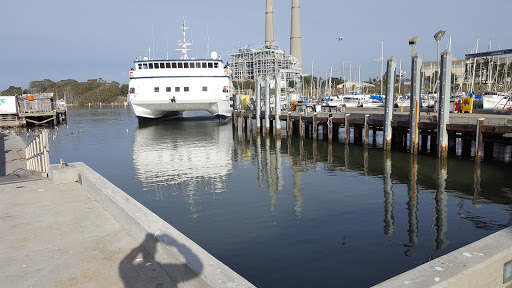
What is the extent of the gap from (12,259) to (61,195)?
3.71m

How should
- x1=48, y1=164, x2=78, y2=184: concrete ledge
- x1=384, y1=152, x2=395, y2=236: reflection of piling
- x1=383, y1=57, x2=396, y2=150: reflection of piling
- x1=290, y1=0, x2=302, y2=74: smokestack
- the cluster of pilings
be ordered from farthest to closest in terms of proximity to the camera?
x1=290, y1=0, x2=302, y2=74: smokestack
x1=383, y1=57, x2=396, y2=150: reflection of piling
the cluster of pilings
x1=384, y1=152, x2=395, y2=236: reflection of piling
x1=48, y1=164, x2=78, y2=184: concrete ledge

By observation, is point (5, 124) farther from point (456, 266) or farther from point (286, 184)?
point (456, 266)

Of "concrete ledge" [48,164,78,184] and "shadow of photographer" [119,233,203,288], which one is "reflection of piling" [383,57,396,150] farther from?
"shadow of photographer" [119,233,203,288]

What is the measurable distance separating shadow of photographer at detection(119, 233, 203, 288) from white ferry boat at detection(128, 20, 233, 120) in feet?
125

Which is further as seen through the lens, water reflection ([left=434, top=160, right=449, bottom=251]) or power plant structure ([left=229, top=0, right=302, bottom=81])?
power plant structure ([left=229, top=0, right=302, bottom=81])

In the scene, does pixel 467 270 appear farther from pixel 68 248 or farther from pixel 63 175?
pixel 63 175

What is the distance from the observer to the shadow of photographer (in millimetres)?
4414

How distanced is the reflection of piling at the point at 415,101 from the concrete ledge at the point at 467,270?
1666 centimetres

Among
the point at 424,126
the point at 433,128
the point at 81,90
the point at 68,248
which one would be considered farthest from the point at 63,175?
the point at 81,90

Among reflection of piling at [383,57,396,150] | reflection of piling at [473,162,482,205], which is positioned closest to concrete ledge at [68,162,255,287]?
reflection of piling at [473,162,482,205]

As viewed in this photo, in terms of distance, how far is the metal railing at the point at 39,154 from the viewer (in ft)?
37.1

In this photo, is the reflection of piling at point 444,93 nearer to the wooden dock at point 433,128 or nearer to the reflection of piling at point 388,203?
the wooden dock at point 433,128

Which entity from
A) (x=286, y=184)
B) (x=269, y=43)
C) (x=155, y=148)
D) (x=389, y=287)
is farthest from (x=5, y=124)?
(x=269, y=43)

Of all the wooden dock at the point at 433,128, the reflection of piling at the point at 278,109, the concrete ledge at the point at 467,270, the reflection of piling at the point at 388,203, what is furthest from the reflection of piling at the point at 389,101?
the concrete ledge at the point at 467,270
